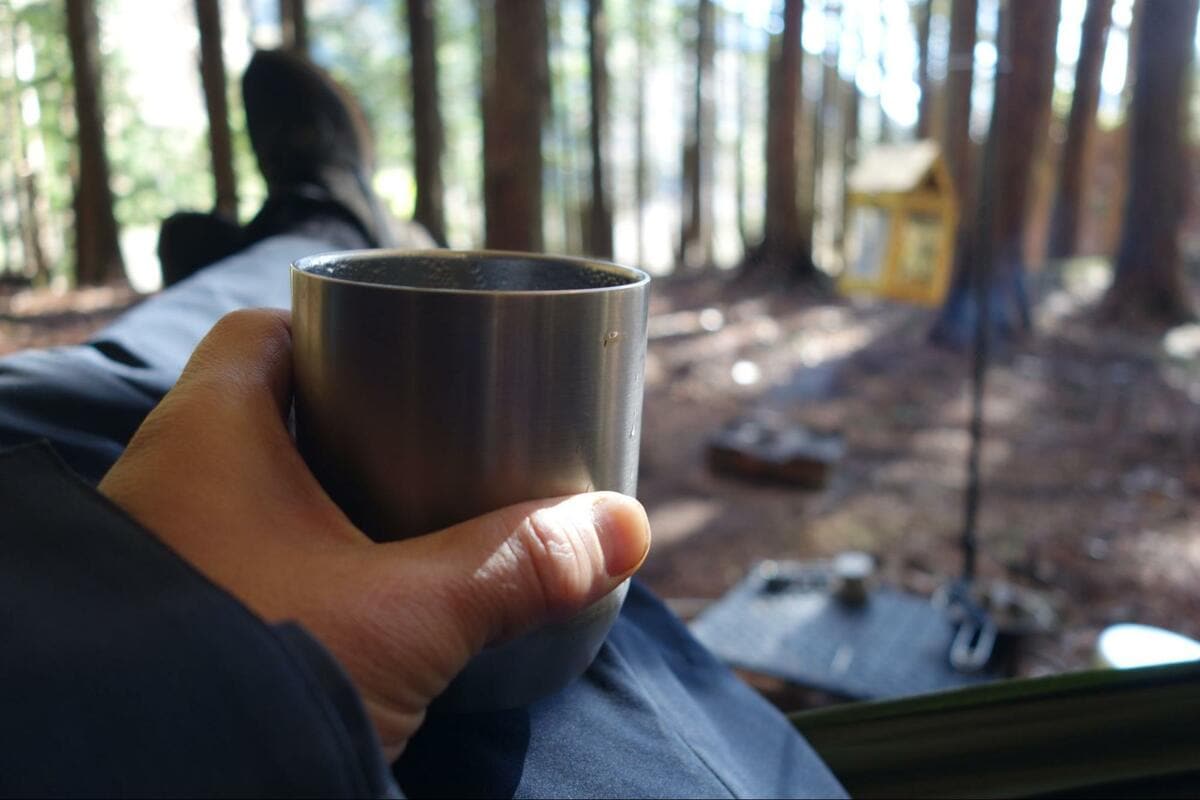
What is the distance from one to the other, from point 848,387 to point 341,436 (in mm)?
7157

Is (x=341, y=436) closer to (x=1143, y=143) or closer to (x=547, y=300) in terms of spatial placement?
(x=547, y=300)

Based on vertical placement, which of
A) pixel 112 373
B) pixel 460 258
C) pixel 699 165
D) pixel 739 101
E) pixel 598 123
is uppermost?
pixel 739 101

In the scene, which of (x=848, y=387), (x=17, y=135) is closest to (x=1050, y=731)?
(x=848, y=387)

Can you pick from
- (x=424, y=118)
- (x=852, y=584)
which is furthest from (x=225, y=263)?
(x=424, y=118)

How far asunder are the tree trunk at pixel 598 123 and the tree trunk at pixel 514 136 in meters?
6.33

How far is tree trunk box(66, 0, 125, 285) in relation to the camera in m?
10.3

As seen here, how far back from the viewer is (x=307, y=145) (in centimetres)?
Answer: 249

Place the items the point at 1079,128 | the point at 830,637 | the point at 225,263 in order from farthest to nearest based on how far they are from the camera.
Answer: the point at 1079,128 < the point at 830,637 < the point at 225,263

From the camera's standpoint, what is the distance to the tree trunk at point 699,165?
1585 centimetres

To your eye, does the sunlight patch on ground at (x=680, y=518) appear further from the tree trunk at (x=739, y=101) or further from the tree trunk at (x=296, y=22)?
the tree trunk at (x=739, y=101)

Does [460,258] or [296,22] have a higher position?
[296,22]

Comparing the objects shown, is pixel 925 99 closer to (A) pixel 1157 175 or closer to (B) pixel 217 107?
(A) pixel 1157 175

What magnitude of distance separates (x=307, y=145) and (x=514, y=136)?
3.21m

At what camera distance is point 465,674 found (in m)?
0.65
